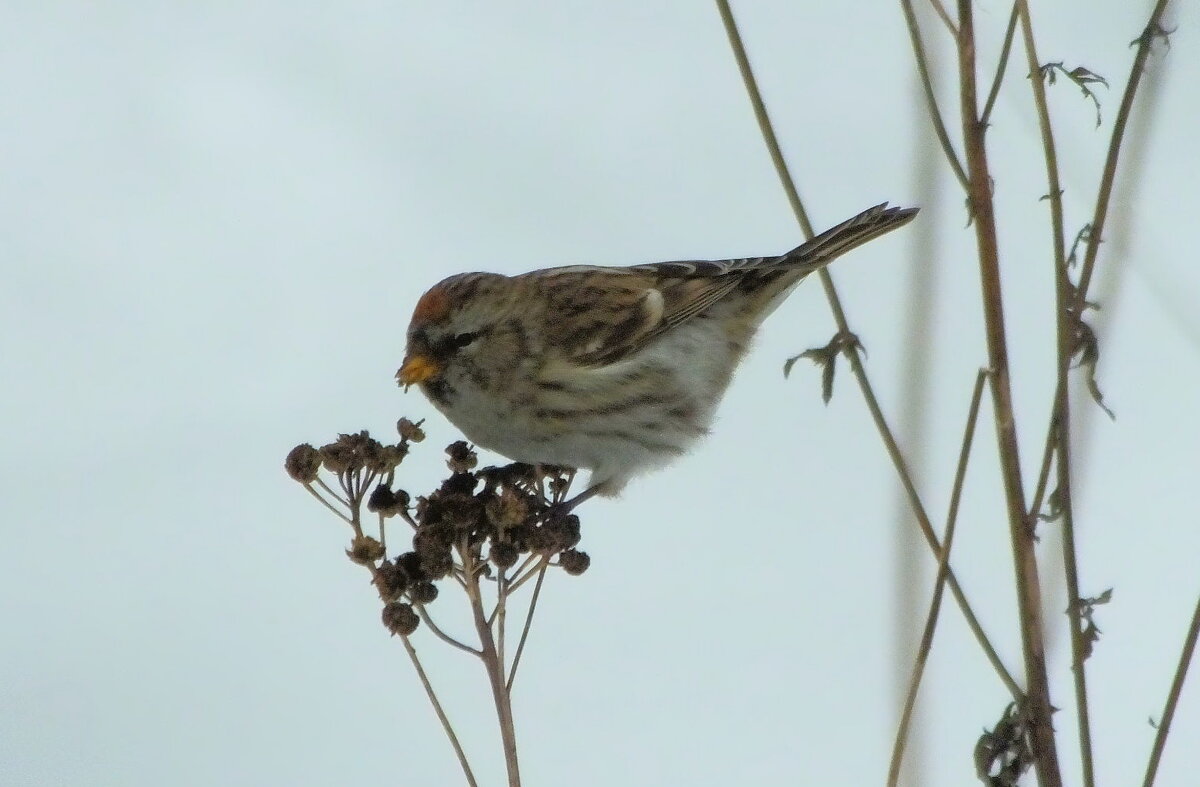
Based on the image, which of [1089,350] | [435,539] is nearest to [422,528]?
[435,539]

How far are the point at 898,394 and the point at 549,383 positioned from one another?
2.50ft

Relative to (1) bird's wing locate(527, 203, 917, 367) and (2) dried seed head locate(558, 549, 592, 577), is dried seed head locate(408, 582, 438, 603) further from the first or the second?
(1) bird's wing locate(527, 203, 917, 367)

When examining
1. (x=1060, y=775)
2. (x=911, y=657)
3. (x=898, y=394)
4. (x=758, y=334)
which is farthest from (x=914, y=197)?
(x=758, y=334)

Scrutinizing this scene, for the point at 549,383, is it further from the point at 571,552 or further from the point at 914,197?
the point at 914,197

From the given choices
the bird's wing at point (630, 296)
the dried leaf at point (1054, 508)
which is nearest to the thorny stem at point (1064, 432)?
the dried leaf at point (1054, 508)

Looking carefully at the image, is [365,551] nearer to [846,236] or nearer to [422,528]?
[422,528]

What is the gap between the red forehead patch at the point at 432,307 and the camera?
5.90ft

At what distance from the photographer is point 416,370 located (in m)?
1.78

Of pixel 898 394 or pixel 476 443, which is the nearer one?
pixel 898 394

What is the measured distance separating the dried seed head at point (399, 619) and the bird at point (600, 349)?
1.78ft

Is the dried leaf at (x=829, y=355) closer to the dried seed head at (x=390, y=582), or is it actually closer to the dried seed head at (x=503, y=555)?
the dried seed head at (x=503, y=555)

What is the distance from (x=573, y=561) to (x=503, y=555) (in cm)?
13

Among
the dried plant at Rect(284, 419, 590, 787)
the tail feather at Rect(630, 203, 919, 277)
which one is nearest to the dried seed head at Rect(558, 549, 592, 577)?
the dried plant at Rect(284, 419, 590, 787)

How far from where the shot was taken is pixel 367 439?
133 cm
